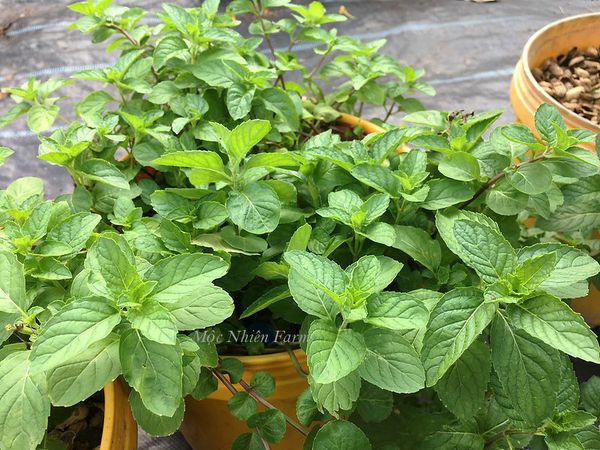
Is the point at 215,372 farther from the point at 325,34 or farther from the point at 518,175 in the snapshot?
the point at 325,34

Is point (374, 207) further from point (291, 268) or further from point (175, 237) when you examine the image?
point (175, 237)

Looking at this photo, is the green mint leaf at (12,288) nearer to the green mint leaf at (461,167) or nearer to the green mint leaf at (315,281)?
the green mint leaf at (315,281)

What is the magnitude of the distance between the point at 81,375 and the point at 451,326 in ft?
1.49

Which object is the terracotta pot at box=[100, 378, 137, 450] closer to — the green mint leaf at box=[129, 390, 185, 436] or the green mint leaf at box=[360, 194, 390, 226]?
the green mint leaf at box=[129, 390, 185, 436]

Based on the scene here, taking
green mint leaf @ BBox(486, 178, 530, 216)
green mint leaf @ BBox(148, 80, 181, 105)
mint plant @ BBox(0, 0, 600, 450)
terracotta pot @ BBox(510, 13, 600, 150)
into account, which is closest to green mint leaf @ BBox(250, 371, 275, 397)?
mint plant @ BBox(0, 0, 600, 450)

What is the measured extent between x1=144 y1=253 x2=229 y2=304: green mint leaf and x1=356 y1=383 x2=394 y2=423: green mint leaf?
33cm

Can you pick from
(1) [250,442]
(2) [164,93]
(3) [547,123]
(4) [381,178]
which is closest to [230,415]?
(1) [250,442]

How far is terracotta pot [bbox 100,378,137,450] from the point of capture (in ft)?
2.64

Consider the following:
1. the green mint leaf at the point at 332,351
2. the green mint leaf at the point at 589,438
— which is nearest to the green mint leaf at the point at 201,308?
the green mint leaf at the point at 332,351

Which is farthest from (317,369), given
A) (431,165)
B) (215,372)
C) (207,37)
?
(207,37)

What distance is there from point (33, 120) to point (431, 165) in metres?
0.82

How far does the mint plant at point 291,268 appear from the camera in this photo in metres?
0.67

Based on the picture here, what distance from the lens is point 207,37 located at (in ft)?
3.43

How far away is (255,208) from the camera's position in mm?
827
